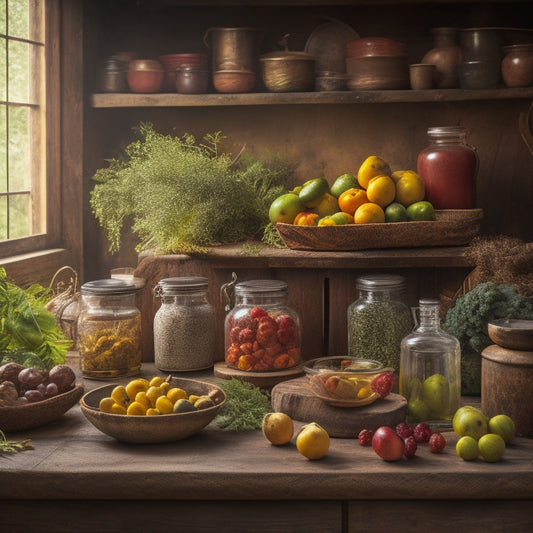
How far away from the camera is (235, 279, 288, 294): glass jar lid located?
1904 millimetres

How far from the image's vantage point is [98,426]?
5.02ft

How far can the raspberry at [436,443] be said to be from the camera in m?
1.48

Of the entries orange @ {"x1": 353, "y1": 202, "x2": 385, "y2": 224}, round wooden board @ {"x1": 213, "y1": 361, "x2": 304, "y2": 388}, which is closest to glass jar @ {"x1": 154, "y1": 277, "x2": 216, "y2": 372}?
round wooden board @ {"x1": 213, "y1": 361, "x2": 304, "y2": 388}

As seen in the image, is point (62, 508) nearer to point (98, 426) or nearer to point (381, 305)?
point (98, 426)

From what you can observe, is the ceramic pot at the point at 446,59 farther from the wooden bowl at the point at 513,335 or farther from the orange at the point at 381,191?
the wooden bowl at the point at 513,335

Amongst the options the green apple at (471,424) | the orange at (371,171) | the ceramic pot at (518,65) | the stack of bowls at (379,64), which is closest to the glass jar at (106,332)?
the orange at (371,171)

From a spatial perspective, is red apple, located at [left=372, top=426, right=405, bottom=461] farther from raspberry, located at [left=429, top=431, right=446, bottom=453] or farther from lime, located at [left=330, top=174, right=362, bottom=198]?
lime, located at [left=330, top=174, right=362, bottom=198]

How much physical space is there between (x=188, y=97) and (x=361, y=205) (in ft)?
3.27

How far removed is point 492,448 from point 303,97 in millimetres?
1674

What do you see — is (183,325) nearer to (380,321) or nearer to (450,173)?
(380,321)

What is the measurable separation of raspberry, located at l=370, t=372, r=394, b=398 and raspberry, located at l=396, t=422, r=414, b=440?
0.35ft

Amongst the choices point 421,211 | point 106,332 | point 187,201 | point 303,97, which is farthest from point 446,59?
point 106,332

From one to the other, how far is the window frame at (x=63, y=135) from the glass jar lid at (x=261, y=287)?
108cm

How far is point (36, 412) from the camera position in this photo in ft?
5.23
